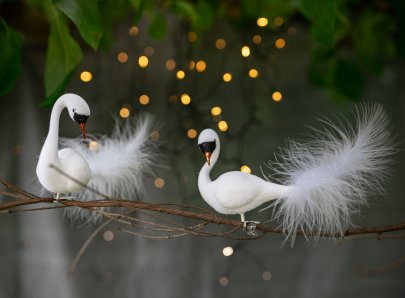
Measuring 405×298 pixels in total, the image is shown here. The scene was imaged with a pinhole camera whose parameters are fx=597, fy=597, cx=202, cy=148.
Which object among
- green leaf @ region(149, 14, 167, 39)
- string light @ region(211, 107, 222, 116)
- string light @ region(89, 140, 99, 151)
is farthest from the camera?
string light @ region(211, 107, 222, 116)

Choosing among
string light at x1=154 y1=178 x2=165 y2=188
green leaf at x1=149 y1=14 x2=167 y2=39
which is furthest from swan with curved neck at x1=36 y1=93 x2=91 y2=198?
string light at x1=154 y1=178 x2=165 y2=188

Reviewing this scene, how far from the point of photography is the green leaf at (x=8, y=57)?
574 millimetres

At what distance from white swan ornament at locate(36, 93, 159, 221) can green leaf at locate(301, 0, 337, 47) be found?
0.19 meters

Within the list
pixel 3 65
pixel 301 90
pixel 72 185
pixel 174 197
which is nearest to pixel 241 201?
pixel 72 185

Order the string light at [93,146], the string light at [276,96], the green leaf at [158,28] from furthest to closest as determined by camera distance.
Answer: the string light at [276,96]
the green leaf at [158,28]
the string light at [93,146]

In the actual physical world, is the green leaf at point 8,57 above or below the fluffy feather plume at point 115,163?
above

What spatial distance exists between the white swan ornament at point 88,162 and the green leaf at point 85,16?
72 mm

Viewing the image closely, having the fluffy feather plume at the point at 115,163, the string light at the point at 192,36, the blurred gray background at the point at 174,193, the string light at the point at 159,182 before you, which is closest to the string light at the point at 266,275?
the blurred gray background at the point at 174,193

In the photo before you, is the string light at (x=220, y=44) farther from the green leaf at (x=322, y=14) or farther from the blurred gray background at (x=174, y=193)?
the green leaf at (x=322, y=14)

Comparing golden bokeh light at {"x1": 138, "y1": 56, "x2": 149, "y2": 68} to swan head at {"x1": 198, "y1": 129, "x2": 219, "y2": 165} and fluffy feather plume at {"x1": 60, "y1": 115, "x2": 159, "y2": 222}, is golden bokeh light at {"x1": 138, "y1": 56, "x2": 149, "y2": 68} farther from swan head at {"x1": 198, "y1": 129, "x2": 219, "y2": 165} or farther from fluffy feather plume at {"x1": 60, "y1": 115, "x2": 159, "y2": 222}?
swan head at {"x1": 198, "y1": 129, "x2": 219, "y2": 165}

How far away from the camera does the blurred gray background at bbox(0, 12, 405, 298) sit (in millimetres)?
1266

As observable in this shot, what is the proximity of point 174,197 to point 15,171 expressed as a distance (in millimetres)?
341

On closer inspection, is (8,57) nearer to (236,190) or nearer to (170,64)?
(236,190)

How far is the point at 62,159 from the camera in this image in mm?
522
